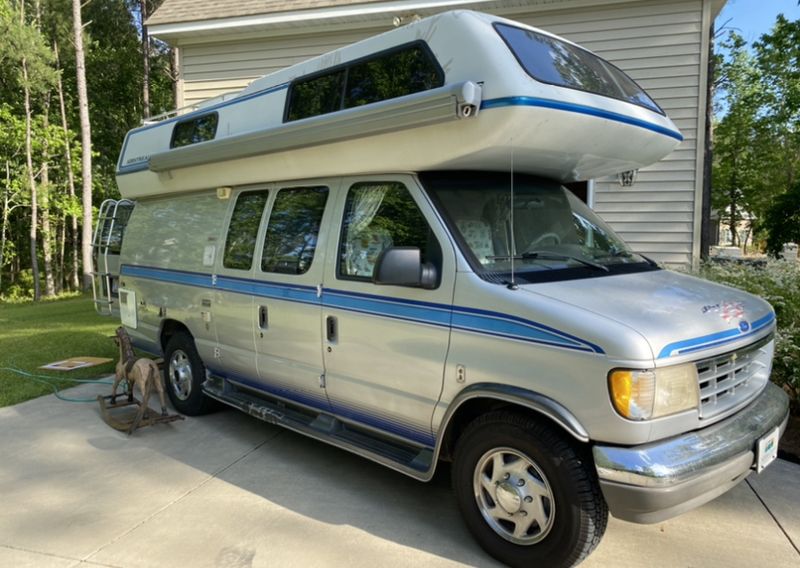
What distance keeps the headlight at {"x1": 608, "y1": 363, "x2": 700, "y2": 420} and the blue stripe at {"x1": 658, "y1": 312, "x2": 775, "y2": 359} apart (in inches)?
3.0

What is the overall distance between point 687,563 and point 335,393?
89.7 inches

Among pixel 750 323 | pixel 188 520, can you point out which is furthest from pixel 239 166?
pixel 750 323

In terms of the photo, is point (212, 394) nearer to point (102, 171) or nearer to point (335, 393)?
point (335, 393)

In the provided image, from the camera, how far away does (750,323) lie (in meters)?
3.12

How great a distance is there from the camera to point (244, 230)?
4820 mm

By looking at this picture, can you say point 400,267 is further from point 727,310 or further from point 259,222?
point 259,222

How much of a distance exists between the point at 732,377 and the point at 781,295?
115 inches

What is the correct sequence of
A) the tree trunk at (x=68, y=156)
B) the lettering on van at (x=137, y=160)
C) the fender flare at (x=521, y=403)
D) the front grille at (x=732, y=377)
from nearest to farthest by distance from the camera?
the fender flare at (x=521, y=403) < the front grille at (x=732, y=377) < the lettering on van at (x=137, y=160) < the tree trunk at (x=68, y=156)

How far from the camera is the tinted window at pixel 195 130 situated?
5.24 m

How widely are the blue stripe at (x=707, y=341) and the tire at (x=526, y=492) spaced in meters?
0.65

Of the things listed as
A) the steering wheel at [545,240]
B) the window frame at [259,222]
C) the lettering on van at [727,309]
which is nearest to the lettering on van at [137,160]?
the window frame at [259,222]

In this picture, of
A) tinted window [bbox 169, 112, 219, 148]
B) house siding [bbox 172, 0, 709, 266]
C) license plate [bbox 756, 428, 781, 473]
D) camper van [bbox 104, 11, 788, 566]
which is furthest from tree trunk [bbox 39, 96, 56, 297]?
license plate [bbox 756, 428, 781, 473]

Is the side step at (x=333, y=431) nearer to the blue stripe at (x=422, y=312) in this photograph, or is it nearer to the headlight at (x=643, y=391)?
the blue stripe at (x=422, y=312)

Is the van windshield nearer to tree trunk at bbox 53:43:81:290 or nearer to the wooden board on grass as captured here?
the wooden board on grass
